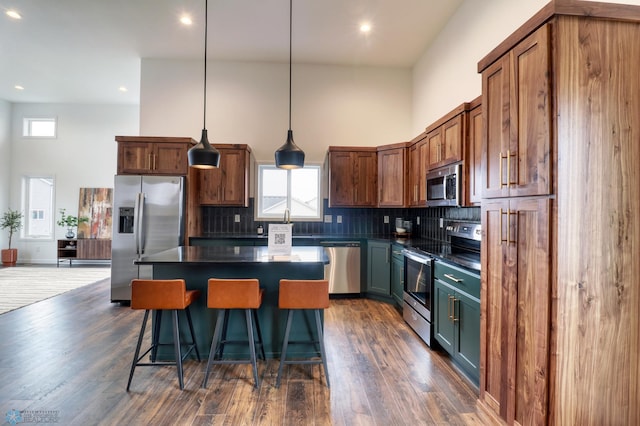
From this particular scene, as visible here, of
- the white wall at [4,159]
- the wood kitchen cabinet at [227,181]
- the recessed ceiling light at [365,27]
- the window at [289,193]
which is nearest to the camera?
the recessed ceiling light at [365,27]

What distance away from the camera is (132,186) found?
4320 millimetres

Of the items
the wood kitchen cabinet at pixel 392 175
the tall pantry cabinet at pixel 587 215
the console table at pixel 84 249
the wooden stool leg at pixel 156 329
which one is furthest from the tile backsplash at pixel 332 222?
the console table at pixel 84 249

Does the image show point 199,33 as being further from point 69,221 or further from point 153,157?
point 69,221

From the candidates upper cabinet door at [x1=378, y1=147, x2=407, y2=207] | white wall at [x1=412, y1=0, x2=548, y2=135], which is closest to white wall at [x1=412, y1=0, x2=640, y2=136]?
white wall at [x1=412, y1=0, x2=548, y2=135]

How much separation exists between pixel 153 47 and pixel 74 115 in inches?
171

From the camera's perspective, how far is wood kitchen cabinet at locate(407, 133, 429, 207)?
4.04 m

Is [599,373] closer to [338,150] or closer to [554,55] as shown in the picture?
[554,55]

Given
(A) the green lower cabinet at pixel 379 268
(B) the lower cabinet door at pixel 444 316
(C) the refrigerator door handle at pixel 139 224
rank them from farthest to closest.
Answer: (A) the green lower cabinet at pixel 379 268
(C) the refrigerator door handle at pixel 139 224
(B) the lower cabinet door at pixel 444 316

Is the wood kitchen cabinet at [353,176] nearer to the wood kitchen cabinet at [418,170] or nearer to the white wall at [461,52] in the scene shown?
the wood kitchen cabinet at [418,170]

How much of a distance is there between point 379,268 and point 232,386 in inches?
110

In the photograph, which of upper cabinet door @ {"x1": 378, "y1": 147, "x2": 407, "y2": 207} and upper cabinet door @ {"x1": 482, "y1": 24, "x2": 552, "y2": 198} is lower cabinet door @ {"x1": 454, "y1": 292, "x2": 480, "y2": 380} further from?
upper cabinet door @ {"x1": 378, "y1": 147, "x2": 407, "y2": 207}

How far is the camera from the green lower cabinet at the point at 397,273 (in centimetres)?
401

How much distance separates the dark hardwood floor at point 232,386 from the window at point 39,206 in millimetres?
5400

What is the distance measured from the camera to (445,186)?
330 centimetres
